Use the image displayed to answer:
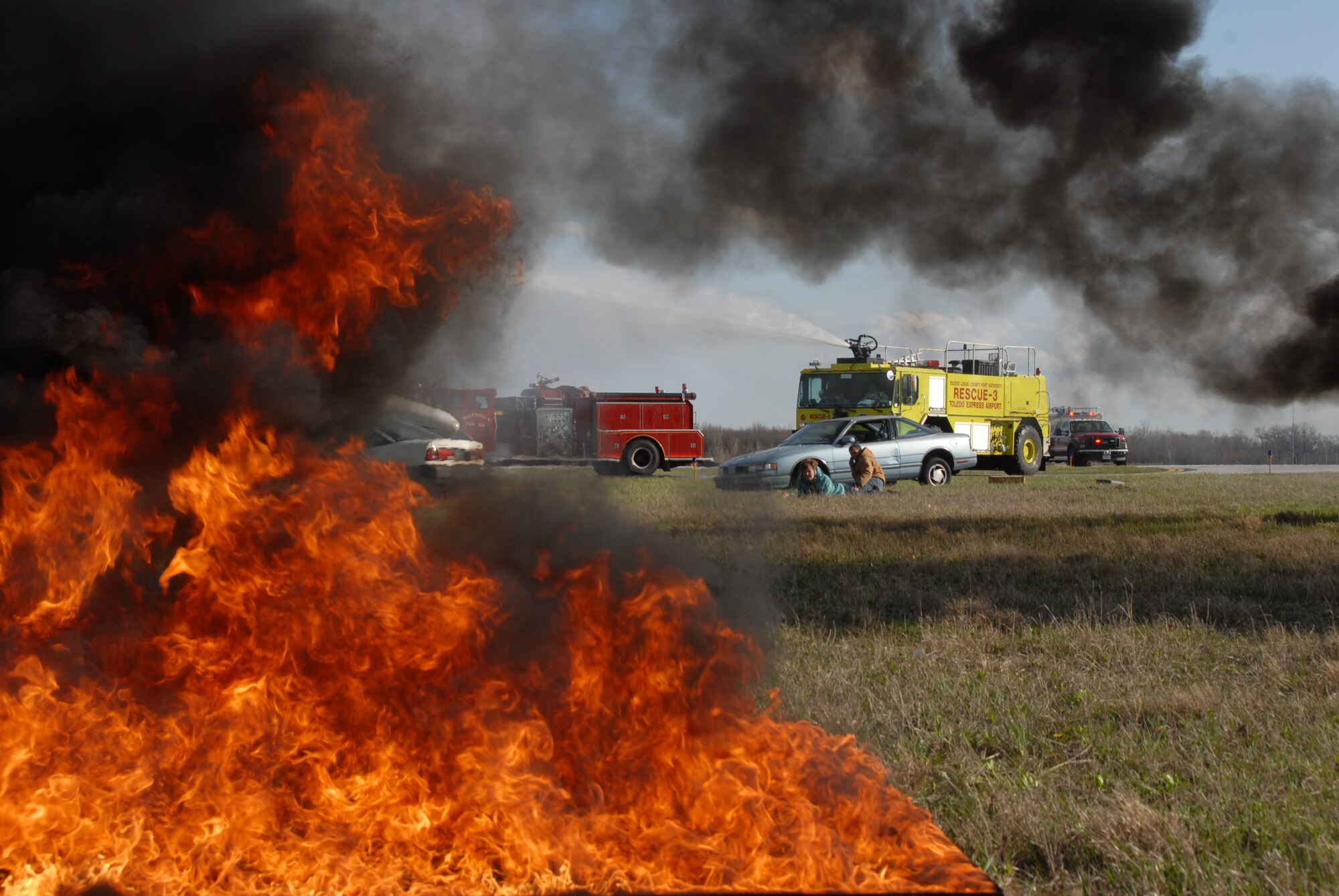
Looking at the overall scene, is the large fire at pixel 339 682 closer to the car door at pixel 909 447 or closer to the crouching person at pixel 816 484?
the crouching person at pixel 816 484

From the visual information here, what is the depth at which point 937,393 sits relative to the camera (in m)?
21.6

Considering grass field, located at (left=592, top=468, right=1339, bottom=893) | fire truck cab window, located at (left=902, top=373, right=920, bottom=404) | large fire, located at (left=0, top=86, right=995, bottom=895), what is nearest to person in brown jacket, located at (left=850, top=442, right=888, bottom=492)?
fire truck cab window, located at (left=902, top=373, right=920, bottom=404)

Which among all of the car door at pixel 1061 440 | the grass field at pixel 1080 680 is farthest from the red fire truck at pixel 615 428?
the car door at pixel 1061 440

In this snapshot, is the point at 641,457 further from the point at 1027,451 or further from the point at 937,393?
the point at 1027,451

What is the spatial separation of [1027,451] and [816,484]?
11.1m

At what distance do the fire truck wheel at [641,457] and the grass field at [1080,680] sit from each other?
12727 mm

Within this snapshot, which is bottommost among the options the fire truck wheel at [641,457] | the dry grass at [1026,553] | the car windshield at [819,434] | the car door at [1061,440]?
the dry grass at [1026,553]

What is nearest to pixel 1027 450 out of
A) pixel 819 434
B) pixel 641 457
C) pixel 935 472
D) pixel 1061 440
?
pixel 935 472

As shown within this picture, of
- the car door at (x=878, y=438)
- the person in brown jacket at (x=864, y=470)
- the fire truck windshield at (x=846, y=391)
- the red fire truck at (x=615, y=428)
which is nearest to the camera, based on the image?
the person in brown jacket at (x=864, y=470)

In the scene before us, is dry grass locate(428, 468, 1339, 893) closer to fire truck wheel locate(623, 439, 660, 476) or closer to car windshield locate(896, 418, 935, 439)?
car windshield locate(896, 418, 935, 439)

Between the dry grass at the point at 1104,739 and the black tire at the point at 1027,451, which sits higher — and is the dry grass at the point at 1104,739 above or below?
below

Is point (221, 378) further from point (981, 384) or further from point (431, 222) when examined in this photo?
point (981, 384)

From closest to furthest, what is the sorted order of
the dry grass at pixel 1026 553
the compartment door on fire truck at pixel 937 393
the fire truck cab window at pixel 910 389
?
the dry grass at pixel 1026 553
the fire truck cab window at pixel 910 389
the compartment door on fire truck at pixel 937 393

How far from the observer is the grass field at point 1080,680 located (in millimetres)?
3111
